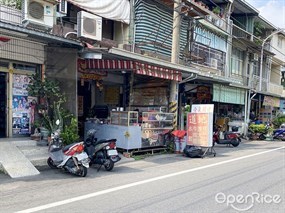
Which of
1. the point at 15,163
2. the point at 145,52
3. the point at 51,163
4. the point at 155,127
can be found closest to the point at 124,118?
the point at 155,127

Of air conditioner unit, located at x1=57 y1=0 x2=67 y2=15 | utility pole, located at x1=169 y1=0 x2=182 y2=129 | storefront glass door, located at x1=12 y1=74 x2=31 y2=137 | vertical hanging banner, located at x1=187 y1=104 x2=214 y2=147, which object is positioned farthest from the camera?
utility pole, located at x1=169 y1=0 x2=182 y2=129

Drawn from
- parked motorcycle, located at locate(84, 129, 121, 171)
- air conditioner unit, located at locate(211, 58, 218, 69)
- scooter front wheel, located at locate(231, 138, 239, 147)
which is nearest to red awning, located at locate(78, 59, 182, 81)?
parked motorcycle, located at locate(84, 129, 121, 171)

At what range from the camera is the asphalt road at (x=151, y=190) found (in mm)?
5684

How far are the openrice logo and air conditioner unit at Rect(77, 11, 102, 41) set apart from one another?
21.9 feet

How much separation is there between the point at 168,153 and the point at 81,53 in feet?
17.9

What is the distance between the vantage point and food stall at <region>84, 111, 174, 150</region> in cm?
1141

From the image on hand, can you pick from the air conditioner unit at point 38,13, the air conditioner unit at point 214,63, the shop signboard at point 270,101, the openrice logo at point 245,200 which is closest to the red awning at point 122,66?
the air conditioner unit at point 38,13

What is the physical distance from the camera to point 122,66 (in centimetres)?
1152

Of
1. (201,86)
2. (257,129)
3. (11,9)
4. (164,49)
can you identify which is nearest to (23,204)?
(11,9)

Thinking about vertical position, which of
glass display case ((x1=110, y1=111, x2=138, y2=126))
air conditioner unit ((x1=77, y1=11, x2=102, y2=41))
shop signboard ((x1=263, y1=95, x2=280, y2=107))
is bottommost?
glass display case ((x1=110, y1=111, x2=138, y2=126))

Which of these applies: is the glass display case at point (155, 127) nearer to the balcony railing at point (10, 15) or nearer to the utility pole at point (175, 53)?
the utility pole at point (175, 53)

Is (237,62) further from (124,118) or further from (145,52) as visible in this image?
(124,118)

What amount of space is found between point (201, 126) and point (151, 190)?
5965 millimetres

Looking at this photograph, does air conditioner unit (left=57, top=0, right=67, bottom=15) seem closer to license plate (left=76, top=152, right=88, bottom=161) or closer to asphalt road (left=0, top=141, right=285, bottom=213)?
license plate (left=76, top=152, right=88, bottom=161)
